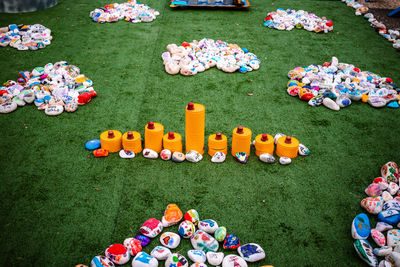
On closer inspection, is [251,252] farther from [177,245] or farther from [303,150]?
[303,150]

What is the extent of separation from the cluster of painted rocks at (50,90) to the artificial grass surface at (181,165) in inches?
4.6

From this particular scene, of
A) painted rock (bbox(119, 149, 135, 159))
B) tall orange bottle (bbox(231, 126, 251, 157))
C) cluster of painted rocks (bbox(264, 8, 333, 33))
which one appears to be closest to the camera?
tall orange bottle (bbox(231, 126, 251, 157))

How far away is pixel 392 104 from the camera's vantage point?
13.8 feet

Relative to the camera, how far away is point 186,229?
2.47 m

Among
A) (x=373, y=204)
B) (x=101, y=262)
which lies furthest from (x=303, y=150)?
(x=101, y=262)

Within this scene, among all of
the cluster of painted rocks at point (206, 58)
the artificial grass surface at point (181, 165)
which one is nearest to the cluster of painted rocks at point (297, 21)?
the artificial grass surface at point (181, 165)

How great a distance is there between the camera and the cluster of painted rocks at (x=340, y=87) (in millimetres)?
4191

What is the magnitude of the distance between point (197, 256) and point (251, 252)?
0.41 m

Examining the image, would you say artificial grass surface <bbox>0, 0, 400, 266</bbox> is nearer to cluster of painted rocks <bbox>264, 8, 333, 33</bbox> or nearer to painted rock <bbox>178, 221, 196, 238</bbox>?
painted rock <bbox>178, 221, 196, 238</bbox>

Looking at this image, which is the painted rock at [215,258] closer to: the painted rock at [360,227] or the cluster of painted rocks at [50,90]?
the painted rock at [360,227]

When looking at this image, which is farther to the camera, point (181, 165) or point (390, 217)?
point (181, 165)

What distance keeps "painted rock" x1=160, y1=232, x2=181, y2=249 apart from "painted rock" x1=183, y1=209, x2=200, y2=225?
0.18 metres

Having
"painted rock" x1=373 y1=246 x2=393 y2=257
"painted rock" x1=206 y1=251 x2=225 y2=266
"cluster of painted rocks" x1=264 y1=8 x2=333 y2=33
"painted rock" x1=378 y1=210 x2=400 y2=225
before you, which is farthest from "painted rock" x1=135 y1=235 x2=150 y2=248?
"cluster of painted rocks" x1=264 y1=8 x2=333 y2=33

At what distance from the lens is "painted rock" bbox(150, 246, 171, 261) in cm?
230
